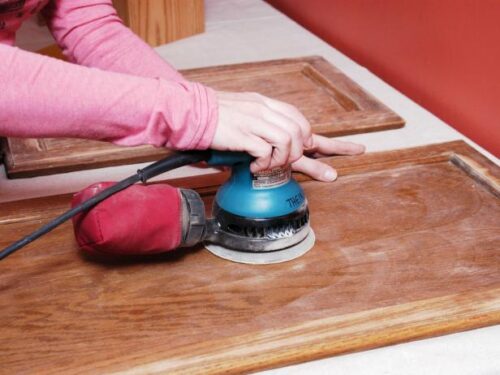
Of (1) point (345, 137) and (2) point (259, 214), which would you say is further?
(1) point (345, 137)

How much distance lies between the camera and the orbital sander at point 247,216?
81 cm

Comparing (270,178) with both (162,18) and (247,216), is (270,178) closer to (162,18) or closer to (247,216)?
(247,216)

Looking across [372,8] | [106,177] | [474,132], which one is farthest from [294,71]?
[106,177]

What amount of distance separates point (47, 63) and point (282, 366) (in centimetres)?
38

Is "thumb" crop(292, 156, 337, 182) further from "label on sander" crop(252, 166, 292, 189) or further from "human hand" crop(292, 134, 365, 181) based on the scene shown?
"label on sander" crop(252, 166, 292, 189)

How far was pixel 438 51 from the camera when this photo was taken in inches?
47.9

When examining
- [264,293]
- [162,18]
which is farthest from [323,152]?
[162,18]

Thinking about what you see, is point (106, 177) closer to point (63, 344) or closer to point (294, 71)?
point (63, 344)

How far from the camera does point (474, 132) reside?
1145 mm

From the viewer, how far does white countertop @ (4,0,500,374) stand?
672mm

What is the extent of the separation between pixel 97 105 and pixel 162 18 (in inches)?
36.6

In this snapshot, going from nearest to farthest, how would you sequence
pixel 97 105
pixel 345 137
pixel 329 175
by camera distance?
pixel 97 105 → pixel 329 175 → pixel 345 137

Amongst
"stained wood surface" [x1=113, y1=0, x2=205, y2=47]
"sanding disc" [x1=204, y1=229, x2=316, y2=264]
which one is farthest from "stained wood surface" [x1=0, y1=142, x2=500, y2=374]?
"stained wood surface" [x1=113, y1=0, x2=205, y2=47]

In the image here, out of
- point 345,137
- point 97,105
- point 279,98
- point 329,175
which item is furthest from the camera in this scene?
point 279,98
